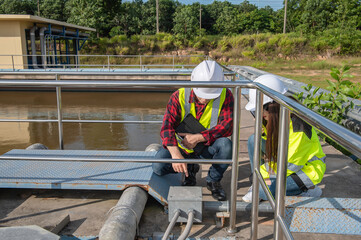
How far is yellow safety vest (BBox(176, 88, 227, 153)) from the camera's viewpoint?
2604 mm

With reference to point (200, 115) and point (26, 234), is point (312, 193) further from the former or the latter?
point (26, 234)

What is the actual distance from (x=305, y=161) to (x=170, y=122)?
1023mm

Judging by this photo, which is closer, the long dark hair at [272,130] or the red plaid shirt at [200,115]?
the long dark hair at [272,130]

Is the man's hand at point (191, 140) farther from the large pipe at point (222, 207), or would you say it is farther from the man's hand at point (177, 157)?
the large pipe at point (222, 207)

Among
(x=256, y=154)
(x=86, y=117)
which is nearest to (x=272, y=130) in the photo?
(x=256, y=154)

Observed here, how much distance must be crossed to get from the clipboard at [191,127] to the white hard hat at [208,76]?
0.24m

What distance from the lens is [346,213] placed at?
177 cm

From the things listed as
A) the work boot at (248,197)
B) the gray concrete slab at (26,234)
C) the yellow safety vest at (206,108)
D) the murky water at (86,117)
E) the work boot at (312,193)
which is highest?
the yellow safety vest at (206,108)

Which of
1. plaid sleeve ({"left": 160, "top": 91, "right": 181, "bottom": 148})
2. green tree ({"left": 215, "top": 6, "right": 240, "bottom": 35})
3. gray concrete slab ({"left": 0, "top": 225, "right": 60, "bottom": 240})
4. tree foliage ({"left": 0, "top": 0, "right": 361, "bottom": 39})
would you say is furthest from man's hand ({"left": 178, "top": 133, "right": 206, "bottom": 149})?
green tree ({"left": 215, "top": 6, "right": 240, "bottom": 35})

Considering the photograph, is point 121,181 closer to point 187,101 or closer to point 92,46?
point 187,101

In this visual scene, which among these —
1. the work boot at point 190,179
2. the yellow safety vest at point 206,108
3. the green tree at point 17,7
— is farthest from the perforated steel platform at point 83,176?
the green tree at point 17,7

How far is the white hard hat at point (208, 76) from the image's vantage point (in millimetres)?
2496

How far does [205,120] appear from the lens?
8.71 feet

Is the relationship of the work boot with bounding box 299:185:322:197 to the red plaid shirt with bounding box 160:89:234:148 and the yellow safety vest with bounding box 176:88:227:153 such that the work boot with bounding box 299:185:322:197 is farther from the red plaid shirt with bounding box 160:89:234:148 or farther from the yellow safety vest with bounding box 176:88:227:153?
the yellow safety vest with bounding box 176:88:227:153
